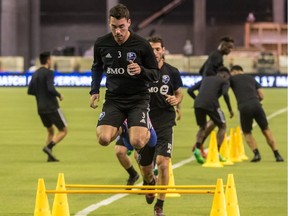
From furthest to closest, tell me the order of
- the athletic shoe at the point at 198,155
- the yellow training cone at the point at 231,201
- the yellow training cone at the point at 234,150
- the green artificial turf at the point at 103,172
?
the yellow training cone at the point at 234,150
the athletic shoe at the point at 198,155
the green artificial turf at the point at 103,172
the yellow training cone at the point at 231,201

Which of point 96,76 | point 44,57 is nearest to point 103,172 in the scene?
point 44,57

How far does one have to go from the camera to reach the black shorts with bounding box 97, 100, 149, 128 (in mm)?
12414

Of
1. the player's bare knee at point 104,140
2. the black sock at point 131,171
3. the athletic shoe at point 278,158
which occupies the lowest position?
the athletic shoe at point 278,158

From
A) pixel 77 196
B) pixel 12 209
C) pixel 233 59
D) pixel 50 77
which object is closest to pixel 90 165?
pixel 50 77

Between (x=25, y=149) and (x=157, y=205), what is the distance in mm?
12055

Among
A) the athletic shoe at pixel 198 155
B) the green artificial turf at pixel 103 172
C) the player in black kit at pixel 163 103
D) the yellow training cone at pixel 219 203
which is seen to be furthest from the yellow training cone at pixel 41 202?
the athletic shoe at pixel 198 155

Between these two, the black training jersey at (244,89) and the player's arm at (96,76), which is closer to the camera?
the player's arm at (96,76)

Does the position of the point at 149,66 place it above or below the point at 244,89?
above

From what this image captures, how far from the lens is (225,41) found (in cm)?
2100

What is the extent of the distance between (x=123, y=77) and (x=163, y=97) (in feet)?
6.52

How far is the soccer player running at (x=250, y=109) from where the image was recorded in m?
21.4

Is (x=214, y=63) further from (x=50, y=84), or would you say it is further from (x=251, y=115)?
(x=50, y=84)

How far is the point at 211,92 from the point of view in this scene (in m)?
21.3

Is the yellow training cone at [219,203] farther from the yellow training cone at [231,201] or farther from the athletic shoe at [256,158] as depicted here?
the athletic shoe at [256,158]
